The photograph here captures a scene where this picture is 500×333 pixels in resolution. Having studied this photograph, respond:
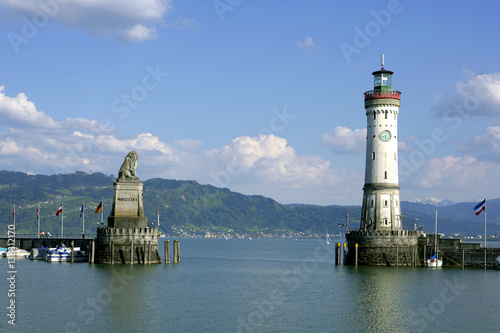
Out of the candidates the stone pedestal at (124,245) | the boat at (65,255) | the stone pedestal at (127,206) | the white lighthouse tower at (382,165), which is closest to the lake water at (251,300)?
the stone pedestal at (124,245)

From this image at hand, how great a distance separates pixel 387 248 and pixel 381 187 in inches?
371

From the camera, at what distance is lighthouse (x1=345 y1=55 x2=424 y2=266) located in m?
93.0

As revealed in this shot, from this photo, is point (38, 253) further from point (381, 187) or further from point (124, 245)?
point (381, 187)

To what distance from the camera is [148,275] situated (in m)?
81.4

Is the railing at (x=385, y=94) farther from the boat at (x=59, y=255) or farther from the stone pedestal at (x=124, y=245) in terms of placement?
the boat at (x=59, y=255)

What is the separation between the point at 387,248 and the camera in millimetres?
92375

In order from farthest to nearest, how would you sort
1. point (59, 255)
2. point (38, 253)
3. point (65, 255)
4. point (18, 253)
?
point (18, 253) → point (38, 253) → point (59, 255) → point (65, 255)

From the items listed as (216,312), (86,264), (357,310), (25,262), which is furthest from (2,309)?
(25,262)

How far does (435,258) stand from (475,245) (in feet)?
20.9

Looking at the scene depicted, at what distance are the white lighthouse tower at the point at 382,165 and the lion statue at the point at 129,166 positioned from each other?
36.1 m

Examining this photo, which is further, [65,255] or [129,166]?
[65,255]

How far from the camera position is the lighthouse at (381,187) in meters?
93.0

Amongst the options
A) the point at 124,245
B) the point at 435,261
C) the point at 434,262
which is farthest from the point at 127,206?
the point at 435,261

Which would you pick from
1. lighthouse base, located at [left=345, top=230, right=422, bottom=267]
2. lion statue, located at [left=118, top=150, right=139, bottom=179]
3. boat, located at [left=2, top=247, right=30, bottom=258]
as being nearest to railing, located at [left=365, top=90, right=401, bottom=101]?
lighthouse base, located at [left=345, top=230, right=422, bottom=267]
